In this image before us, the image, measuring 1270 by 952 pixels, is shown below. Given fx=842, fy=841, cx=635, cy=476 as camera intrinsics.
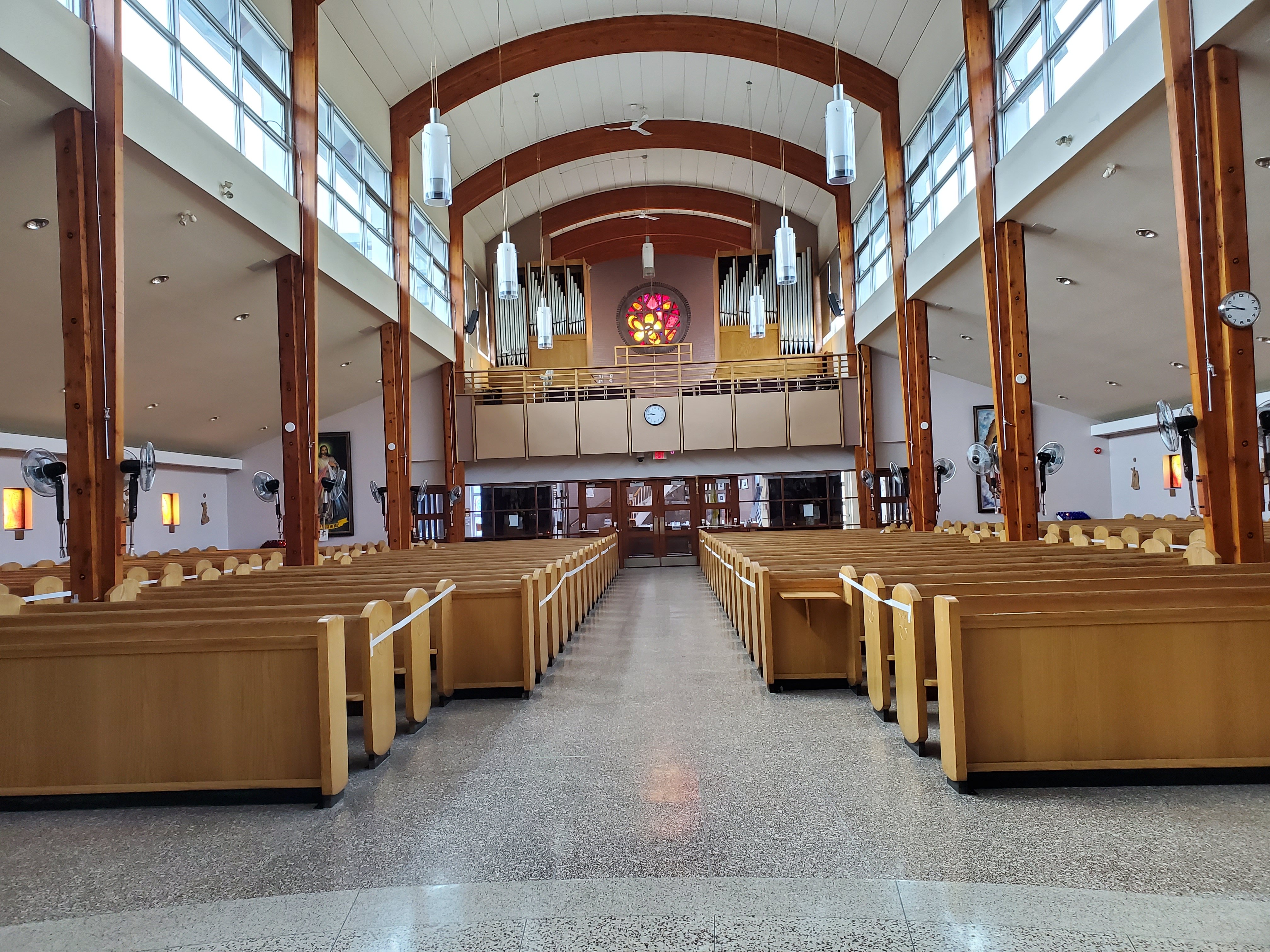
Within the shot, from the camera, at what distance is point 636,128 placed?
14820mm

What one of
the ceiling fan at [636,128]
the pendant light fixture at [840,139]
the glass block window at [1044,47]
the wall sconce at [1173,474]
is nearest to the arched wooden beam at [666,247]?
the ceiling fan at [636,128]

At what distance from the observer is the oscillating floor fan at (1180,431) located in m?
5.21

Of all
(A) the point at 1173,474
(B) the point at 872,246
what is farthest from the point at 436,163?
(A) the point at 1173,474

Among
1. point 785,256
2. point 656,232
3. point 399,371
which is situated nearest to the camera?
point 785,256

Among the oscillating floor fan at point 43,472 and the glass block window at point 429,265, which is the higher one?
the glass block window at point 429,265

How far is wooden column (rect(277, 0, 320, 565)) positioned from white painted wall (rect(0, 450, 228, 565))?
245 centimetres

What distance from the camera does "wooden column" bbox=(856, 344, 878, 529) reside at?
15688 millimetres

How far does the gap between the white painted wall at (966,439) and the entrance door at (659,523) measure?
12.8ft

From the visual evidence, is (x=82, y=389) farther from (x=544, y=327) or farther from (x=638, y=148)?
(x=638, y=148)

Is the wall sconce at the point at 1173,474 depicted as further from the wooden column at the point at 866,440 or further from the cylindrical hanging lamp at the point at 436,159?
the cylindrical hanging lamp at the point at 436,159

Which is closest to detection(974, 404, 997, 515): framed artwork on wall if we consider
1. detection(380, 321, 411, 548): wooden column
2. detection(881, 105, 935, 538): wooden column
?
detection(881, 105, 935, 538): wooden column

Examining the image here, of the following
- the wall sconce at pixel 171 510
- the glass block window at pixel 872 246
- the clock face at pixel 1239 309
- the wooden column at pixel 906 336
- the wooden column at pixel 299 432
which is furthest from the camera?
the glass block window at pixel 872 246

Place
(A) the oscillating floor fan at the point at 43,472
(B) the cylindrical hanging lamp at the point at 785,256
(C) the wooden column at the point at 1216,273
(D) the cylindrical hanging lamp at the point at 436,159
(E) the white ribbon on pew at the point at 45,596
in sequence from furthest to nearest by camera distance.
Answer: (B) the cylindrical hanging lamp at the point at 785,256 < (D) the cylindrical hanging lamp at the point at 436,159 < (A) the oscillating floor fan at the point at 43,472 < (E) the white ribbon on pew at the point at 45,596 < (C) the wooden column at the point at 1216,273

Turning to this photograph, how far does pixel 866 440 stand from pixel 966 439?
6.45ft
